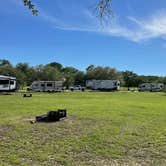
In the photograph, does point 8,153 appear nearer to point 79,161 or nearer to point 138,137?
point 79,161

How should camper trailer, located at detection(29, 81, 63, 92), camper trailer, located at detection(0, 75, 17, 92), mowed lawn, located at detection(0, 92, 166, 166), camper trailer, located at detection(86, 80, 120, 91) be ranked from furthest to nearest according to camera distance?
camper trailer, located at detection(86, 80, 120, 91), camper trailer, located at detection(29, 81, 63, 92), camper trailer, located at detection(0, 75, 17, 92), mowed lawn, located at detection(0, 92, 166, 166)

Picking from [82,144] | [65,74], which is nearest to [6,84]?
[82,144]

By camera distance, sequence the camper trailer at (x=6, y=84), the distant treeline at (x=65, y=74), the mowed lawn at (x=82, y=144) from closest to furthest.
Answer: the mowed lawn at (x=82, y=144) < the camper trailer at (x=6, y=84) < the distant treeline at (x=65, y=74)

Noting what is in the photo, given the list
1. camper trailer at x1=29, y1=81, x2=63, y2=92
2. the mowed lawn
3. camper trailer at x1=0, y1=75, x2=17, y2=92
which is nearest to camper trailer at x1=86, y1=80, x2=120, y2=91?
camper trailer at x1=29, y1=81, x2=63, y2=92

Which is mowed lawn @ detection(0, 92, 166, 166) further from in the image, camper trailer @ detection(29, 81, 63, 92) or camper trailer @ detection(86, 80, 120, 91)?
camper trailer @ detection(86, 80, 120, 91)

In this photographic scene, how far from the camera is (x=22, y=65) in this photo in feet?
343

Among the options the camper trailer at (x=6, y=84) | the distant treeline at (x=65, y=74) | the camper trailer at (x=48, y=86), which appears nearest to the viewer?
the camper trailer at (x=6, y=84)

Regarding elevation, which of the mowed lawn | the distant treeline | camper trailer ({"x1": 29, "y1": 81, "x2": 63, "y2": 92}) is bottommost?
the mowed lawn

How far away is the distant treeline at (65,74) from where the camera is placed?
9366 cm

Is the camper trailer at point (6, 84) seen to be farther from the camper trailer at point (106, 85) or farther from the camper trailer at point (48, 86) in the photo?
the camper trailer at point (106, 85)

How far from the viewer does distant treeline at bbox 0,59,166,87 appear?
93662 millimetres

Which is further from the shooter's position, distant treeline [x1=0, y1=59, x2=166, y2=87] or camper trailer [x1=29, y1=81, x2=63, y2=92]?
distant treeline [x1=0, y1=59, x2=166, y2=87]

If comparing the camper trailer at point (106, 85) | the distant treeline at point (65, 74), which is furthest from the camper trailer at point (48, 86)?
the distant treeline at point (65, 74)

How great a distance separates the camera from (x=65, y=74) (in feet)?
390
